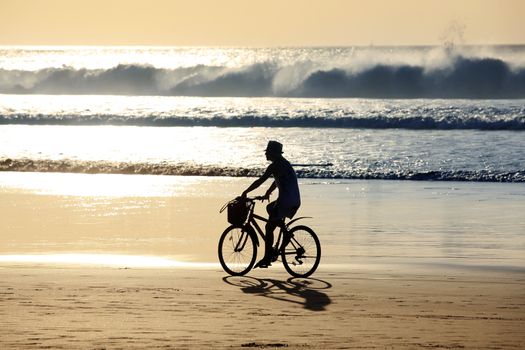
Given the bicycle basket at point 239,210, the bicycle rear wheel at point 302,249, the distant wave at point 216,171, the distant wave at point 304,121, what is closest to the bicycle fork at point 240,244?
the bicycle basket at point 239,210

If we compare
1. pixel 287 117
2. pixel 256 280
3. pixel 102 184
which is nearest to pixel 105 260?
pixel 256 280

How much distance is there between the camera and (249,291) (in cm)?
1028

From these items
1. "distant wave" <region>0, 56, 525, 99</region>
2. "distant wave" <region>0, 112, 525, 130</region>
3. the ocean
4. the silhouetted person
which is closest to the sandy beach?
the silhouetted person

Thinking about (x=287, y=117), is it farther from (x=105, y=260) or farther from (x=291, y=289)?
(x=291, y=289)

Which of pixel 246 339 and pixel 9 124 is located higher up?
pixel 9 124

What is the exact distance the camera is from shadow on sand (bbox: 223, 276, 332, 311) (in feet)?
31.7

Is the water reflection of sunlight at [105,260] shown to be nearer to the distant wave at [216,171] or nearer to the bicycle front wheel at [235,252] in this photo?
the bicycle front wheel at [235,252]

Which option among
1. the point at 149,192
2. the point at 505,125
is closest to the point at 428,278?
the point at 149,192

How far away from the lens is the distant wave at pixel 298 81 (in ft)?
199

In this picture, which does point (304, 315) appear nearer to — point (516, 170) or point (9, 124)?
point (516, 170)

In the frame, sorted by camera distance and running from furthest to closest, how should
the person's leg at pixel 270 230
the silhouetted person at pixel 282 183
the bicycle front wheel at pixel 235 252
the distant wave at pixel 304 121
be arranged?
the distant wave at pixel 304 121
the bicycle front wheel at pixel 235 252
the person's leg at pixel 270 230
the silhouetted person at pixel 282 183

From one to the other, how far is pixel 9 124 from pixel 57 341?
37.9m

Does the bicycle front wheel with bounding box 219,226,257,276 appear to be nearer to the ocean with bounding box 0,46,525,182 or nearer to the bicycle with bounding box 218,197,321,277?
the bicycle with bounding box 218,197,321,277

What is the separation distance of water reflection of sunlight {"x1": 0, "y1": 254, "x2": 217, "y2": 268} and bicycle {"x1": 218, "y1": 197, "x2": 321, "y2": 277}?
0.58 metres
